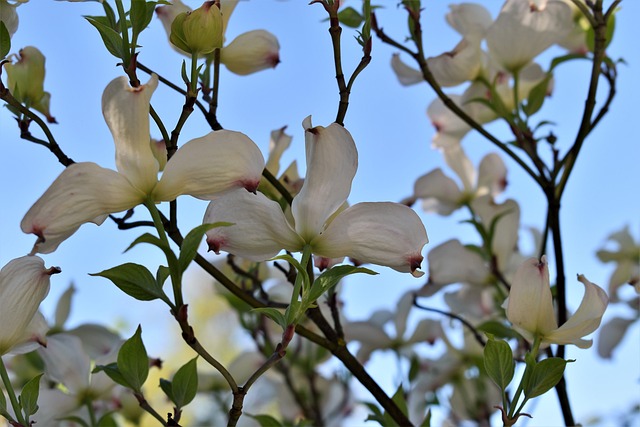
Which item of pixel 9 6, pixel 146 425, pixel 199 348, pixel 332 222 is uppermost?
pixel 146 425

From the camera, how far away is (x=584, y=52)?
3.21ft

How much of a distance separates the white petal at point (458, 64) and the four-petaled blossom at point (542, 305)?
424 mm

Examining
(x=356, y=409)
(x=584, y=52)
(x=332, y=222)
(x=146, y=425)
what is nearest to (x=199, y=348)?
(x=332, y=222)

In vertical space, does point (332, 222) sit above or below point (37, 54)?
below

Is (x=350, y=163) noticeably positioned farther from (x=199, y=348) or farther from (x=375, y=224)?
(x=199, y=348)

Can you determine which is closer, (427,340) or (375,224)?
(375,224)

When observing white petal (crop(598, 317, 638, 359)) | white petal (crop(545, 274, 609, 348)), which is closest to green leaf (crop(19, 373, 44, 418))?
white petal (crop(545, 274, 609, 348))

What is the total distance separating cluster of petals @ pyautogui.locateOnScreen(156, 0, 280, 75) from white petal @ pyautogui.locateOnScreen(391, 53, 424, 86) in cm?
25

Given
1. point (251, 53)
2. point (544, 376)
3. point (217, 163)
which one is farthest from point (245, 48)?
point (544, 376)

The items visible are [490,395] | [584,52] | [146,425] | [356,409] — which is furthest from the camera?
[146,425]

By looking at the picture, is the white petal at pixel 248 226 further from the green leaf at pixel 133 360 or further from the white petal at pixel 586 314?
the white petal at pixel 586 314

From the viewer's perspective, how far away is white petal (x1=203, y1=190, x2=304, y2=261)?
0.52 meters

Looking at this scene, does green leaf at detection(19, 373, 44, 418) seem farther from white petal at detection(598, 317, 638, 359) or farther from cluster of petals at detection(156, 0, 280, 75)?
white petal at detection(598, 317, 638, 359)

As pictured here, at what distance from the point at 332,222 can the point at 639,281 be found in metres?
0.27
